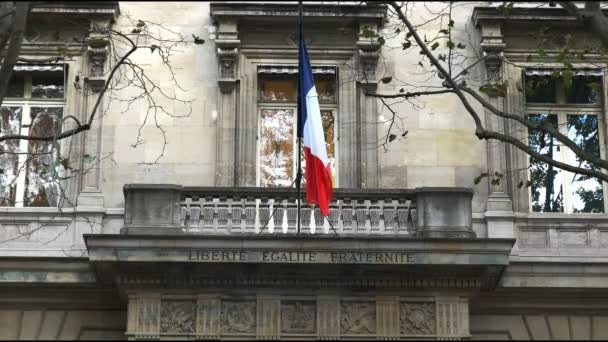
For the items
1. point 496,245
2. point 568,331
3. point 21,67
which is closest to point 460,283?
point 496,245

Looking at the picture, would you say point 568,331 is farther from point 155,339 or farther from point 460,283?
point 155,339

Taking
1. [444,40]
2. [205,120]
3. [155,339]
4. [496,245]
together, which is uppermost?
[444,40]

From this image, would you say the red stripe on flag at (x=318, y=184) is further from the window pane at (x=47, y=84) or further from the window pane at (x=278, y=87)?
the window pane at (x=47, y=84)

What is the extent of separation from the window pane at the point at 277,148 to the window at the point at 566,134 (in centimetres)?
457

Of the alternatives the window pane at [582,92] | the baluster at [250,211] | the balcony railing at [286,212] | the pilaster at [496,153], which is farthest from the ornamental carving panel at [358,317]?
the window pane at [582,92]

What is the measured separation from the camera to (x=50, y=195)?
20531mm

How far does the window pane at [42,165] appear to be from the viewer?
20500 mm

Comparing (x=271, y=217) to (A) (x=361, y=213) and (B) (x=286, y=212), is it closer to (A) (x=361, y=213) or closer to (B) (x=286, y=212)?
(B) (x=286, y=212)

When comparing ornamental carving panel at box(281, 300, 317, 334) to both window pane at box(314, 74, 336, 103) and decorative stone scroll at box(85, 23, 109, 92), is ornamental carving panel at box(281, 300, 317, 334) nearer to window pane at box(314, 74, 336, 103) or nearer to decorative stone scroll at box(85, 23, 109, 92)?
window pane at box(314, 74, 336, 103)

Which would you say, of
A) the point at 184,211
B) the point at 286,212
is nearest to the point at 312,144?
the point at 286,212

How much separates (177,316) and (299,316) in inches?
79.9

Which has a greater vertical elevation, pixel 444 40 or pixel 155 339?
pixel 444 40

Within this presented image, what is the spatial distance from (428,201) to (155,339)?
5117 millimetres

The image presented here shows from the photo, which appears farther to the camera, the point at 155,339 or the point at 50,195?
the point at 50,195
